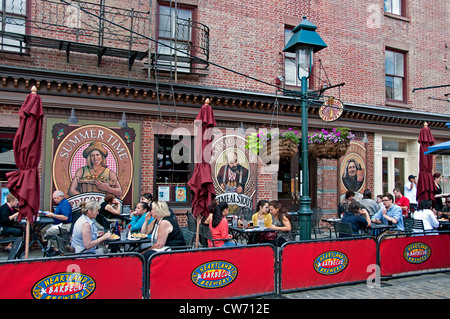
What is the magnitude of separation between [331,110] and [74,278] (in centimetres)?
776

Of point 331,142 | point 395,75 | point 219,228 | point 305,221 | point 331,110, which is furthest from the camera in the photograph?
point 395,75

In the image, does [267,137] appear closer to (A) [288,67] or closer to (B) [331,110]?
(B) [331,110]

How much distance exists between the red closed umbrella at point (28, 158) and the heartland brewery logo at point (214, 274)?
2895 millimetres

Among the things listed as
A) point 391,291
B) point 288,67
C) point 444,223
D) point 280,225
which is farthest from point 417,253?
point 288,67

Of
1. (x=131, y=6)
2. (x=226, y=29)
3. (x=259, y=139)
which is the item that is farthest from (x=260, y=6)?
(x=259, y=139)

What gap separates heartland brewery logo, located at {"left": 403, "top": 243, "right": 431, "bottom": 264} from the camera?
7.15 meters

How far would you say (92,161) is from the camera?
10.5m

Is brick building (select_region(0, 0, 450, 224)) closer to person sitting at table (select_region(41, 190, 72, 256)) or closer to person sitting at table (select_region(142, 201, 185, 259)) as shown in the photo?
person sitting at table (select_region(41, 190, 72, 256))

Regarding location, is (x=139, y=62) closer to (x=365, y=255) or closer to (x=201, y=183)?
(x=201, y=183)

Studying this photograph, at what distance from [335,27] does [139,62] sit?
744 cm

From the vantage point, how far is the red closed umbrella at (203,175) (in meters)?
7.32

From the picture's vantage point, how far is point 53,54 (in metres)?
10.3

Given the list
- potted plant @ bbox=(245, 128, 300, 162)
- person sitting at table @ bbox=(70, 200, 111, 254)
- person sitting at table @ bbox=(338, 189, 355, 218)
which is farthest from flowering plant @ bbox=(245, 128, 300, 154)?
person sitting at table @ bbox=(70, 200, 111, 254)

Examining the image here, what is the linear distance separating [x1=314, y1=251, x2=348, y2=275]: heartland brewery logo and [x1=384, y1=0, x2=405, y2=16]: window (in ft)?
40.9
